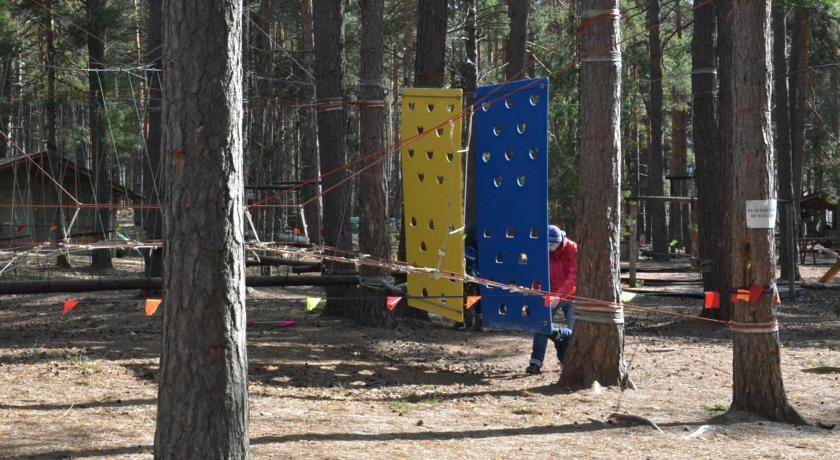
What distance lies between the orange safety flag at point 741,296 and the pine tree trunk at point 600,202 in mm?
1333

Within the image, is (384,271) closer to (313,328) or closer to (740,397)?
(313,328)

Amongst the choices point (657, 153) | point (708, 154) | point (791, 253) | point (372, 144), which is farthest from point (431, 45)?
point (657, 153)

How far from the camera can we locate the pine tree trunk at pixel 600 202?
26.1 feet

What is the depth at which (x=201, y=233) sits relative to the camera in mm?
3902

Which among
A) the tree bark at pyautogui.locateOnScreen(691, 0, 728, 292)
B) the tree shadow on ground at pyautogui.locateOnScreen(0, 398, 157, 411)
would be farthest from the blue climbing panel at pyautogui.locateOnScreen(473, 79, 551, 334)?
the tree bark at pyautogui.locateOnScreen(691, 0, 728, 292)

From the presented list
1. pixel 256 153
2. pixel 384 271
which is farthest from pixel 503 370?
pixel 256 153

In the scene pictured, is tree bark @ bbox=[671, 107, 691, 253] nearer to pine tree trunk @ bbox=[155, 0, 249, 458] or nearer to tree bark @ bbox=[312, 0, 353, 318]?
tree bark @ bbox=[312, 0, 353, 318]

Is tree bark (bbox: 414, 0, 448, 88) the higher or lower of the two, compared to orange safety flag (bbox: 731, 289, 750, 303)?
higher

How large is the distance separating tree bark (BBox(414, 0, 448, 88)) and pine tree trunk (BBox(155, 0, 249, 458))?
8.56 meters

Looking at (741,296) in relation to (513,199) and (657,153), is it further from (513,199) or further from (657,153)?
(657,153)

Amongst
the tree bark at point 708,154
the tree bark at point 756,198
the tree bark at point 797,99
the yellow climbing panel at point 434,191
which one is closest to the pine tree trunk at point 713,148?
the tree bark at point 708,154

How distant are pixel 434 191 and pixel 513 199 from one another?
0.86 m

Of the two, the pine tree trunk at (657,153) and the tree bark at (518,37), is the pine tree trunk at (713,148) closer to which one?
the tree bark at (518,37)

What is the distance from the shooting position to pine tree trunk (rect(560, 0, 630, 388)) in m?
7.95
